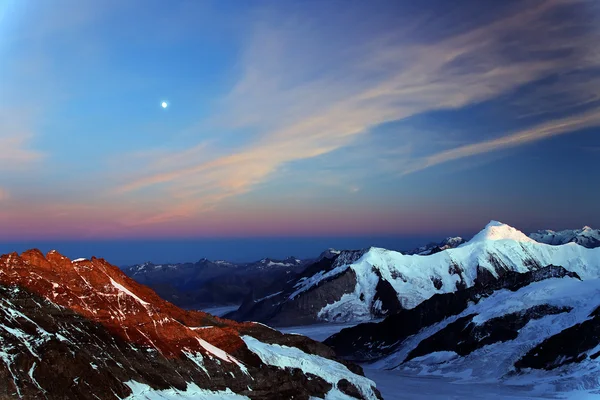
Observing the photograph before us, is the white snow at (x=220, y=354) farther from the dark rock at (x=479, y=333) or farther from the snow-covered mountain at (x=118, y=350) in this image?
the dark rock at (x=479, y=333)

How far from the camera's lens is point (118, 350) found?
236 ft

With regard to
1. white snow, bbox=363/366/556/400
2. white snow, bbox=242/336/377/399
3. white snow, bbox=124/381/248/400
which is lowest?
white snow, bbox=363/366/556/400

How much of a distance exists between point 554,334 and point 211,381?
123m

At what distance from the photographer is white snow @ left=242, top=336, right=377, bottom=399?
91.6 meters

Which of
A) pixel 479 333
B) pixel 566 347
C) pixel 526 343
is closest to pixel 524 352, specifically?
pixel 526 343

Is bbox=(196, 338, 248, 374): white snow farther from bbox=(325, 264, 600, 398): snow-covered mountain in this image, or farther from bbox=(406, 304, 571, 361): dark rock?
bbox=(406, 304, 571, 361): dark rock

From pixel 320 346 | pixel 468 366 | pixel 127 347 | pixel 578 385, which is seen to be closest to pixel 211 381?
pixel 127 347

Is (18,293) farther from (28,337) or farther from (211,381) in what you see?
(211,381)

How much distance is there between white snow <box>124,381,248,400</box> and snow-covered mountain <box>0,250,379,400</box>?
143 millimetres

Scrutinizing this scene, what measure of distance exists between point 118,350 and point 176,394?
9868 mm

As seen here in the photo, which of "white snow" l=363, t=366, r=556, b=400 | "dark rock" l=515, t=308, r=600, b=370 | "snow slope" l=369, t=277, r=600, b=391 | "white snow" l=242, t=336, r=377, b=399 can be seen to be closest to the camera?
"white snow" l=242, t=336, r=377, b=399

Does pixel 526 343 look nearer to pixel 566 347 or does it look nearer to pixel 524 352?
pixel 524 352

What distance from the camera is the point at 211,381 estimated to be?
7662 cm

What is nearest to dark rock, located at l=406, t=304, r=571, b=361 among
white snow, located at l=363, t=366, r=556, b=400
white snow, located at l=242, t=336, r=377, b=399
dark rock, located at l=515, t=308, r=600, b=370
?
dark rock, located at l=515, t=308, r=600, b=370
